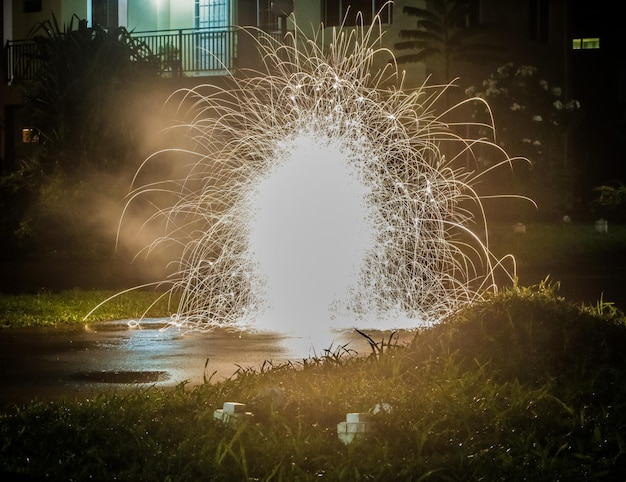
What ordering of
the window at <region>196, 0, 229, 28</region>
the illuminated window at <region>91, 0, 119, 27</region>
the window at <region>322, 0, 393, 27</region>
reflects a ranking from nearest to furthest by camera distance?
the window at <region>322, 0, 393, 27</region>
the window at <region>196, 0, 229, 28</region>
the illuminated window at <region>91, 0, 119, 27</region>

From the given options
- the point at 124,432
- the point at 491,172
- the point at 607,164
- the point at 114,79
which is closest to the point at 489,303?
the point at 124,432

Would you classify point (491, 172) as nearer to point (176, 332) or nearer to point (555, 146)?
point (555, 146)

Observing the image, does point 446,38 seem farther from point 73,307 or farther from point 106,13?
point 73,307

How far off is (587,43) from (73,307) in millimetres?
43356

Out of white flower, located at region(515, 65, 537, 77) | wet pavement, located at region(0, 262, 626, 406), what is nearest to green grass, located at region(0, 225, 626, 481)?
wet pavement, located at region(0, 262, 626, 406)

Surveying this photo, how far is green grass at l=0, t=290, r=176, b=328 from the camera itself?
14.1m

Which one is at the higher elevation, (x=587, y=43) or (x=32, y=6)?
(x=587, y=43)

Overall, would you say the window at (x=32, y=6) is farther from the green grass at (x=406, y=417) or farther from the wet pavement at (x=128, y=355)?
the green grass at (x=406, y=417)

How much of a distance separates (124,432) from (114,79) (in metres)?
17.9

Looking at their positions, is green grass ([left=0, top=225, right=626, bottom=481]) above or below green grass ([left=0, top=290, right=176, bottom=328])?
above

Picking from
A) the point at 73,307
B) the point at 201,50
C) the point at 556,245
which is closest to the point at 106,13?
the point at 201,50

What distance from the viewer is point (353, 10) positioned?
2820cm

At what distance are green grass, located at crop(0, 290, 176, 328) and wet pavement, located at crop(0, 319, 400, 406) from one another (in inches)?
17.0

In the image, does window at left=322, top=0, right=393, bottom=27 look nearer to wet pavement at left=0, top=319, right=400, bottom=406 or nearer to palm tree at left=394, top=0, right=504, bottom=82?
palm tree at left=394, top=0, right=504, bottom=82
